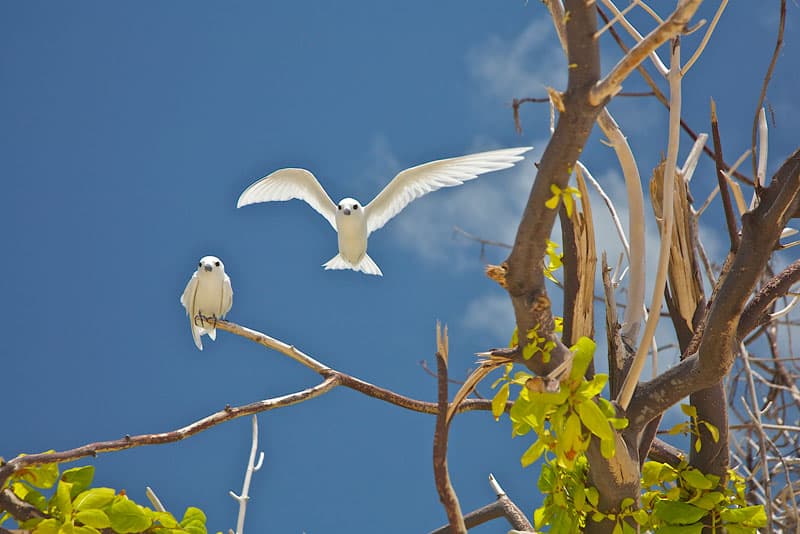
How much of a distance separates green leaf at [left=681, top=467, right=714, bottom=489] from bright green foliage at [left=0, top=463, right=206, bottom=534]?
2.26ft

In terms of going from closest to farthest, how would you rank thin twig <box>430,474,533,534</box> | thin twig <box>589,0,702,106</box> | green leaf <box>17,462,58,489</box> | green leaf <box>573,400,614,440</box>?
thin twig <box>589,0,702,106</box>
green leaf <box>573,400,614,440</box>
green leaf <box>17,462,58,489</box>
thin twig <box>430,474,533,534</box>

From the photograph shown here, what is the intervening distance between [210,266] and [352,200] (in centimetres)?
49

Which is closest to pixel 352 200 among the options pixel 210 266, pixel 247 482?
pixel 210 266

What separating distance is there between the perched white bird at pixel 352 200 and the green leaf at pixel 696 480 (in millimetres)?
1140

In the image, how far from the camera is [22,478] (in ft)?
3.71

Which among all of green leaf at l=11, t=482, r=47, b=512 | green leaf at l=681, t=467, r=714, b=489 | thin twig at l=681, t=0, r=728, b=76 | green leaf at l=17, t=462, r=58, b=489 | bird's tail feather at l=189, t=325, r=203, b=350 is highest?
bird's tail feather at l=189, t=325, r=203, b=350

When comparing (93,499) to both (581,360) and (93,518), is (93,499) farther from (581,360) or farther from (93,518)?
(581,360)

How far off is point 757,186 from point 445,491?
1.93ft

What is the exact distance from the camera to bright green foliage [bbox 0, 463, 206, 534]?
1065 mm

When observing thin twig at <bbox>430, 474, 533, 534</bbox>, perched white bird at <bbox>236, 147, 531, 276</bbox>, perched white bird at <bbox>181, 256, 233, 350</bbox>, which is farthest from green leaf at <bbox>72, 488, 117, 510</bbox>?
perched white bird at <bbox>236, 147, 531, 276</bbox>

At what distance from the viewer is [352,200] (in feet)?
8.04

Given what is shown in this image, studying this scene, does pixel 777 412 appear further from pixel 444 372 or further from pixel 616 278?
pixel 444 372

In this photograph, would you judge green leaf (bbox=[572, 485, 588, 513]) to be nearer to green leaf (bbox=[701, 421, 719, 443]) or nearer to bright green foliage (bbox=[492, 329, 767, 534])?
bright green foliage (bbox=[492, 329, 767, 534])

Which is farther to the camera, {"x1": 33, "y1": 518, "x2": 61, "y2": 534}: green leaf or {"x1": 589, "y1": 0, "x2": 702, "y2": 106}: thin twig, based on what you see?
{"x1": 33, "y1": 518, "x2": 61, "y2": 534}: green leaf
